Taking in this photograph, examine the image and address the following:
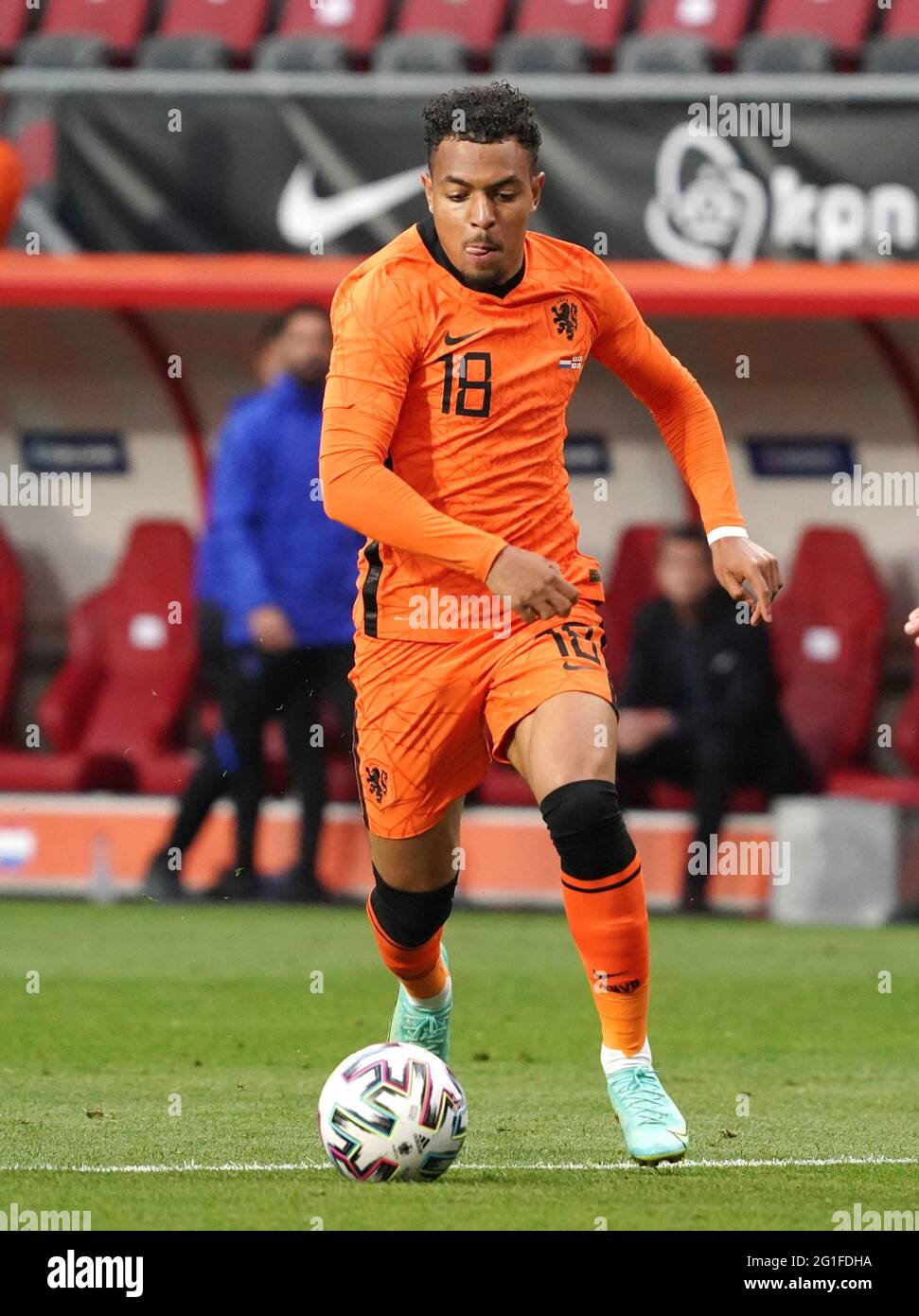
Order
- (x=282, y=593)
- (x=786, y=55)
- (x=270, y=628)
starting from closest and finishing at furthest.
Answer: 1. (x=270, y=628)
2. (x=282, y=593)
3. (x=786, y=55)

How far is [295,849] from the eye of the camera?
10891 millimetres

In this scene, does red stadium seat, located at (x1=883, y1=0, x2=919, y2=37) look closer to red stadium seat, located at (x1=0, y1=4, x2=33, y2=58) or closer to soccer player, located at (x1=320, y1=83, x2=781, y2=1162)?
red stadium seat, located at (x1=0, y1=4, x2=33, y2=58)

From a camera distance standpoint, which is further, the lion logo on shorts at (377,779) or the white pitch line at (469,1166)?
the lion logo on shorts at (377,779)

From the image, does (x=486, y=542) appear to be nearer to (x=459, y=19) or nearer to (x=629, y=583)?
(x=629, y=583)

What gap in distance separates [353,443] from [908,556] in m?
7.11

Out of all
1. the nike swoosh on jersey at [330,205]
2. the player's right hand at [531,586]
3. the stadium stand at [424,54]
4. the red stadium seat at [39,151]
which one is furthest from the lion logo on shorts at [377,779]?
the stadium stand at [424,54]

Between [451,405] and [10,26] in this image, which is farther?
[10,26]

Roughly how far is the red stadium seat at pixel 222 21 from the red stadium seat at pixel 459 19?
2.39 feet

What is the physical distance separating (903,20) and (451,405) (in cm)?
741

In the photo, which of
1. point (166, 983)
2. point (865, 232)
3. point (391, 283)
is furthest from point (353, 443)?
point (865, 232)

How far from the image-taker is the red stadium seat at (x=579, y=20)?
12430 mm

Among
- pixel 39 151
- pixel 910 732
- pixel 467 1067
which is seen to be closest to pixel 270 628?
pixel 39 151

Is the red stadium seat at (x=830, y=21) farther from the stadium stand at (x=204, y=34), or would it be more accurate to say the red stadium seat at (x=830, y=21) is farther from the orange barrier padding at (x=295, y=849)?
the orange barrier padding at (x=295, y=849)
